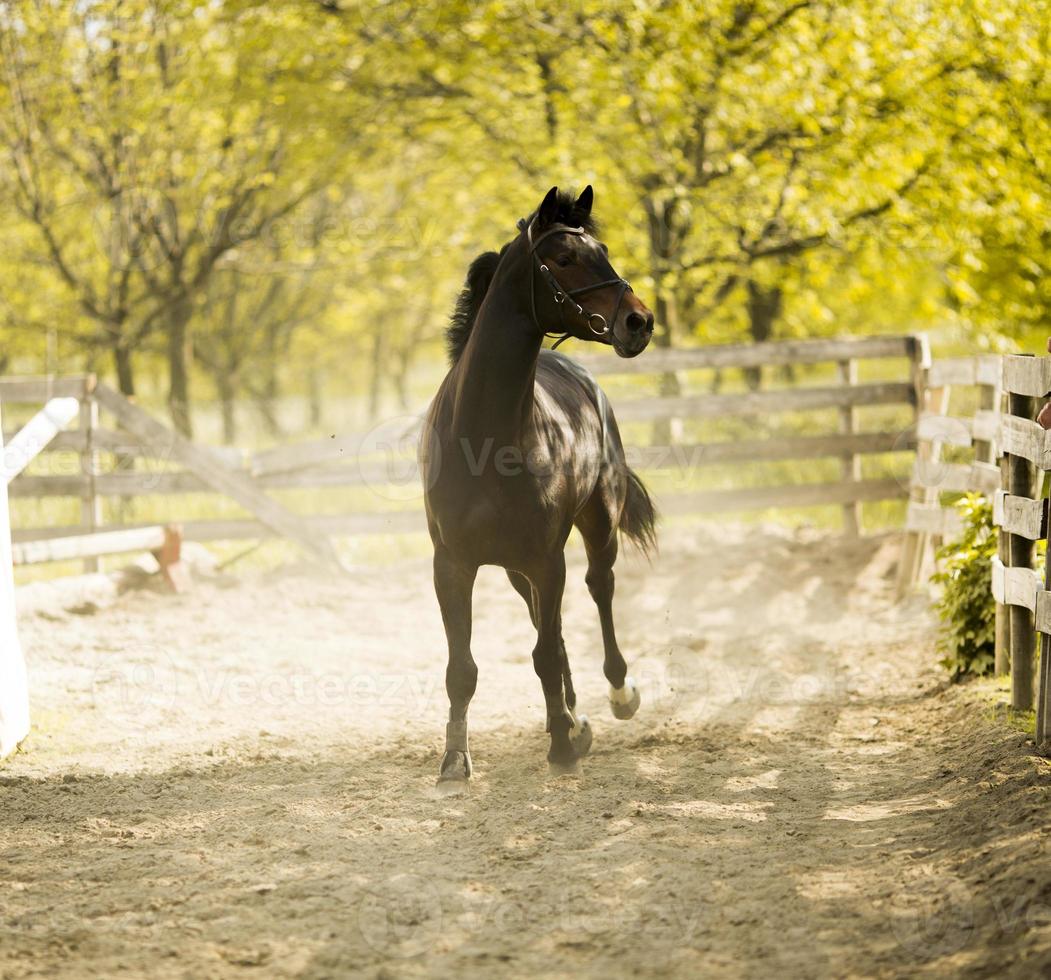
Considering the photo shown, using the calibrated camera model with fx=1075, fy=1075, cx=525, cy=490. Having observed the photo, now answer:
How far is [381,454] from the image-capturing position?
926 centimetres

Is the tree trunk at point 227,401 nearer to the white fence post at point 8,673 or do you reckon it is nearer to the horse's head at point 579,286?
the white fence post at point 8,673

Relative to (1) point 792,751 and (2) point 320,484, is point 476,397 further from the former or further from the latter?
(2) point 320,484

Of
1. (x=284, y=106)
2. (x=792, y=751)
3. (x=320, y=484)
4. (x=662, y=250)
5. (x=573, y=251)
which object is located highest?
(x=284, y=106)

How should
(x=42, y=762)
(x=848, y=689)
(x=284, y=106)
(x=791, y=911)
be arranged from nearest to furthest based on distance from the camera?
1. (x=791, y=911)
2. (x=42, y=762)
3. (x=848, y=689)
4. (x=284, y=106)

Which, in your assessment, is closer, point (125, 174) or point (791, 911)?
point (791, 911)

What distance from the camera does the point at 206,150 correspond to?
40.2 feet

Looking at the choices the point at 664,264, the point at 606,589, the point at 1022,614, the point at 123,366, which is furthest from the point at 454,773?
the point at 123,366

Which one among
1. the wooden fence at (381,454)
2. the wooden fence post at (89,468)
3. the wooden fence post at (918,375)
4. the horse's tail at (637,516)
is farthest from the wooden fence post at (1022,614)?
the wooden fence post at (89,468)

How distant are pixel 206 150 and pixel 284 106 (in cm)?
109

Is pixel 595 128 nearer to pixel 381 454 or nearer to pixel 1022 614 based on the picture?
pixel 381 454

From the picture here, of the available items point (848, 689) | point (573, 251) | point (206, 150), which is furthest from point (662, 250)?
point (573, 251)

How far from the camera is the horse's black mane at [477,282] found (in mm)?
4336

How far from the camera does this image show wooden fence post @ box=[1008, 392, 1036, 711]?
4.80 meters

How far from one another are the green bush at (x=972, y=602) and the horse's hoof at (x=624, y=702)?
175 centimetres
